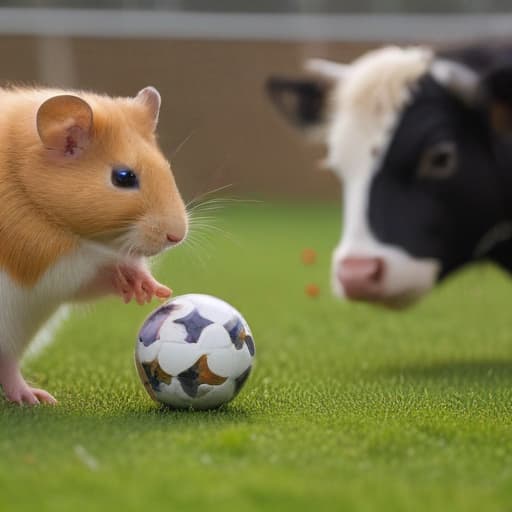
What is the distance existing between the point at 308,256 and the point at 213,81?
16.8 ft

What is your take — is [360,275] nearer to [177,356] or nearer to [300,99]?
[177,356]

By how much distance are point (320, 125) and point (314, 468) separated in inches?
121

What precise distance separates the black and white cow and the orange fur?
3.95ft

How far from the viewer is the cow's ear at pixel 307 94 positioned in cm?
460

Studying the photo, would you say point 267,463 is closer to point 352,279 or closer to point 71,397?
point 71,397

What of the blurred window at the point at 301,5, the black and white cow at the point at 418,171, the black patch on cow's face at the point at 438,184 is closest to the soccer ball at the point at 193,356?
the black and white cow at the point at 418,171

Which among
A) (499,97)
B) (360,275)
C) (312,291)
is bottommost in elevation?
(312,291)

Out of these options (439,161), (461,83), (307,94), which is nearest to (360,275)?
(439,161)

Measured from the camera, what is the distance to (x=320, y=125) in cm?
484

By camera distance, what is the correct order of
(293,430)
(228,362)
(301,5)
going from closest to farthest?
(293,430) < (228,362) < (301,5)

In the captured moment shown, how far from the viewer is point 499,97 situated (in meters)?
3.94

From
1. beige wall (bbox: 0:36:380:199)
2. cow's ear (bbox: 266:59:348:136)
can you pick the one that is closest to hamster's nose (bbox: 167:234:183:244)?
cow's ear (bbox: 266:59:348:136)

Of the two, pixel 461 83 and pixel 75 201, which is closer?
pixel 75 201

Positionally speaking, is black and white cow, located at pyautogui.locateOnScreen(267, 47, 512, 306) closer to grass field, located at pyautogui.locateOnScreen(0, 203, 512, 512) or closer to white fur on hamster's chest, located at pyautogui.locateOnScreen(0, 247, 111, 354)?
grass field, located at pyautogui.locateOnScreen(0, 203, 512, 512)
